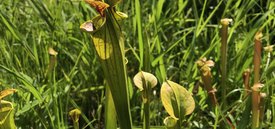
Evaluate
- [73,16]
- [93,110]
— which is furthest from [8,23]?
[93,110]

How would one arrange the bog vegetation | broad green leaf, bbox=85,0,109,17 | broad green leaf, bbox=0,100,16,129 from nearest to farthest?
broad green leaf, bbox=85,0,109,17, broad green leaf, bbox=0,100,16,129, the bog vegetation

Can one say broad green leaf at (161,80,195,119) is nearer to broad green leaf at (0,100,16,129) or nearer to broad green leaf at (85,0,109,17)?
broad green leaf at (85,0,109,17)

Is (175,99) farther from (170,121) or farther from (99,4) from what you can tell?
(99,4)

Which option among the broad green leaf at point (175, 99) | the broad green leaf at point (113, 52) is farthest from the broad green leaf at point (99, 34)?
the broad green leaf at point (175, 99)

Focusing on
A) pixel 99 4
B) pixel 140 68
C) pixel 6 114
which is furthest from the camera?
pixel 140 68

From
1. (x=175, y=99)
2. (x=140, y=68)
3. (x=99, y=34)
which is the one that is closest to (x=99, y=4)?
(x=99, y=34)

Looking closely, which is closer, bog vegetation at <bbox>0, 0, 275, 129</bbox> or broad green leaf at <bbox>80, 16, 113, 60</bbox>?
broad green leaf at <bbox>80, 16, 113, 60</bbox>

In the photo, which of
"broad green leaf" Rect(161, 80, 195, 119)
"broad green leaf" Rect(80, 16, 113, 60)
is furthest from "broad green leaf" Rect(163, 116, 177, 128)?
"broad green leaf" Rect(80, 16, 113, 60)
